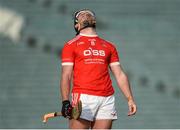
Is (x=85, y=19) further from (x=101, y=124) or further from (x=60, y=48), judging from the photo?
(x=60, y=48)

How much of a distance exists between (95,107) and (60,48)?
601 centimetres

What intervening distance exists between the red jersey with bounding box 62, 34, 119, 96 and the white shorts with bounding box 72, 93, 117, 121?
0.15 ft

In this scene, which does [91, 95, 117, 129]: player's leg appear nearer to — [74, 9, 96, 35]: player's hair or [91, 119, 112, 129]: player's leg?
[91, 119, 112, 129]: player's leg

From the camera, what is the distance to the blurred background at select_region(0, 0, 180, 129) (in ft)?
40.8

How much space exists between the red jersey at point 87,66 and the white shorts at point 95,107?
45 millimetres

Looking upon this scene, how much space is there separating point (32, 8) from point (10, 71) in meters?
1.13

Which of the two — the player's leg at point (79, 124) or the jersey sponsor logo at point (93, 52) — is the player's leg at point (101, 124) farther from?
the jersey sponsor logo at point (93, 52)

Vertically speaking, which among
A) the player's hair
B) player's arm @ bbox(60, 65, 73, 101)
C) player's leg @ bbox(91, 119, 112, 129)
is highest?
the player's hair

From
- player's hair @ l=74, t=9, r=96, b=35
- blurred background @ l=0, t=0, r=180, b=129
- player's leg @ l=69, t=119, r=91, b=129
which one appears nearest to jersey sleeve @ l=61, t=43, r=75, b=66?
player's hair @ l=74, t=9, r=96, b=35

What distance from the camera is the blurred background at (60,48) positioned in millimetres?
12422

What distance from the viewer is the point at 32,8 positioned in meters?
12.5

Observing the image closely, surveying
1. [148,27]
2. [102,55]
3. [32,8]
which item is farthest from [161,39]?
[102,55]

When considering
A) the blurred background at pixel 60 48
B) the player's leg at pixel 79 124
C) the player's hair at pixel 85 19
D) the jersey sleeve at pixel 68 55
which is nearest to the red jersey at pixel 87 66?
the jersey sleeve at pixel 68 55

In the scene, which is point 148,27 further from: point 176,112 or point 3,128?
point 3,128
